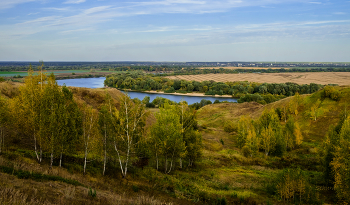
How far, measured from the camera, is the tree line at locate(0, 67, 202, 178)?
59.6 ft

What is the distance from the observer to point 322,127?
54.3m

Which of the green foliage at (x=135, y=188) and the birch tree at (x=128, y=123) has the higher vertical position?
the birch tree at (x=128, y=123)

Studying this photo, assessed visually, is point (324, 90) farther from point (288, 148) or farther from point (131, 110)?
point (131, 110)

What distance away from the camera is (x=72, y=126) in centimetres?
1883

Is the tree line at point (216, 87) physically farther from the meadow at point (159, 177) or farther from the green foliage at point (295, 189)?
the green foliage at point (295, 189)

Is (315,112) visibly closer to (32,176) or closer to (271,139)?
(271,139)

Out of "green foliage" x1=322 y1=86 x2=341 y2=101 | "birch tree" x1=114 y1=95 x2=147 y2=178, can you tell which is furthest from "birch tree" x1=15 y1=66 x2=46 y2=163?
"green foliage" x1=322 y1=86 x2=341 y2=101

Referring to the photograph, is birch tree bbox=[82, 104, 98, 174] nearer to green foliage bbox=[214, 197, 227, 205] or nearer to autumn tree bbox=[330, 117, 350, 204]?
green foliage bbox=[214, 197, 227, 205]

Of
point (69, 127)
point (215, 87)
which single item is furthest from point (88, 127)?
point (215, 87)

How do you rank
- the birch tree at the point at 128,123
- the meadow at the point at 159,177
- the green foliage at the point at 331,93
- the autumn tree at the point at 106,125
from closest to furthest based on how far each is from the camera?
the meadow at the point at 159,177 → the autumn tree at the point at 106,125 → the birch tree at the point at 128,123 → the green foliage at the point at 331,93

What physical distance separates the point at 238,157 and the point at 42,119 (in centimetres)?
3193

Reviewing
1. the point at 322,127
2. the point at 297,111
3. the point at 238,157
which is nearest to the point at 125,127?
the point at 238,157

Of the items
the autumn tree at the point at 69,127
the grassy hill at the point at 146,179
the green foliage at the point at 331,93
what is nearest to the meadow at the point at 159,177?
the grassy hill at the point at 146,179

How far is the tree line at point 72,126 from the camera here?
18156mm
